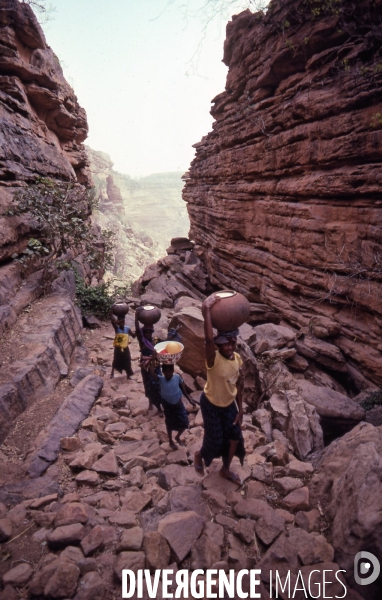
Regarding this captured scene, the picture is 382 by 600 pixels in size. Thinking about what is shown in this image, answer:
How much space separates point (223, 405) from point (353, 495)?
1.22 m

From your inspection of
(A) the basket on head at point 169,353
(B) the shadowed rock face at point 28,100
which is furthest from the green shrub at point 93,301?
(A) the basket on head at point 169,353

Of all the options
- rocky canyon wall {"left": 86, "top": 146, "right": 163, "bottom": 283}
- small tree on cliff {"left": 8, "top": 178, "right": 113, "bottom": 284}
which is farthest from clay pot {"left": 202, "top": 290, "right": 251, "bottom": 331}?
rocky canyon wall {"left": 86, "top": 146, "right": 163, "bottom": 283}

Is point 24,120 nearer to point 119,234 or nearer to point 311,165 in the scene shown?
point 311,165

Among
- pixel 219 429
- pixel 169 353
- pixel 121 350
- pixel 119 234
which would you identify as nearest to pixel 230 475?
pixel 219 429

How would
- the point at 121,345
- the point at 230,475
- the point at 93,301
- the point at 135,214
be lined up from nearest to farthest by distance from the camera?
1. the point at 230,475
2. the point at 121,345
3. the point at 93,301
4. the point at 135,214

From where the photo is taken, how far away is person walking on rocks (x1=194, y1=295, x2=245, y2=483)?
2.76m

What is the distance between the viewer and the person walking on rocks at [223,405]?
9.04ft

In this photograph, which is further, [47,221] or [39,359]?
[47,221]

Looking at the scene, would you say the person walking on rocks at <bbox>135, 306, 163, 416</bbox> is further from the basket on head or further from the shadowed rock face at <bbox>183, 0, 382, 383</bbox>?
the shadowed rock face at <bbox>183, 0, 382, 383</bbox>

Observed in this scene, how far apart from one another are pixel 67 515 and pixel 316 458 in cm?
265

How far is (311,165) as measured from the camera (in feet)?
21.7

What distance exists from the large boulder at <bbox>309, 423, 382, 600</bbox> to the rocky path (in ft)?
0.39

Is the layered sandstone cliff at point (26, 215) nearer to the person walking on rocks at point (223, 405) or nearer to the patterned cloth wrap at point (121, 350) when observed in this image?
the patterned cloth wrap at point (121, 350)

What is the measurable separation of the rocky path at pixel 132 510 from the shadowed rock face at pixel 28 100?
6.82 m
